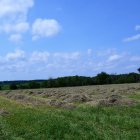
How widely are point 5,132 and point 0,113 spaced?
972cm

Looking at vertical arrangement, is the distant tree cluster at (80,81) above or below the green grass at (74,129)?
above

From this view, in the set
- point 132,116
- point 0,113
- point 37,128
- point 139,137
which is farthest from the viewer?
point 0,113

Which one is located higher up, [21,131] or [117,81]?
[117,81]

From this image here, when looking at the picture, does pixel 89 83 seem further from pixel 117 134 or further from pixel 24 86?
pixel 117 134

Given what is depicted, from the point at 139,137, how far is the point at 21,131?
5.78 meters

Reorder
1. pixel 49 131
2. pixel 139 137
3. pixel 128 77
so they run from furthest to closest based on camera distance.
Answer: pixel 128 77
pixel 49 131
pixel 139 137

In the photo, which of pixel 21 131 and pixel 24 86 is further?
pixel 24 86

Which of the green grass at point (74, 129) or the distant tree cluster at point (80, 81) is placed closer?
the green grass at point (74, 129)

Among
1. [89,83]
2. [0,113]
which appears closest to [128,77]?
[89,83]

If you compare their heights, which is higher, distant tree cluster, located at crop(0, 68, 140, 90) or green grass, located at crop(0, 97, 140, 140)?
distant tree cluster, located at crop(0, 68, 140, 90)

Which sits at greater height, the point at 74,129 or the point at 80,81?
the point at 80,81

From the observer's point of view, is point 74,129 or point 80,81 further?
point 80,81

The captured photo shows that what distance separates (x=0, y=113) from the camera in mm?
28156

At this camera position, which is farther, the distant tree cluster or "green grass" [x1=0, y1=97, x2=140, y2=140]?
the distant tree cluster
